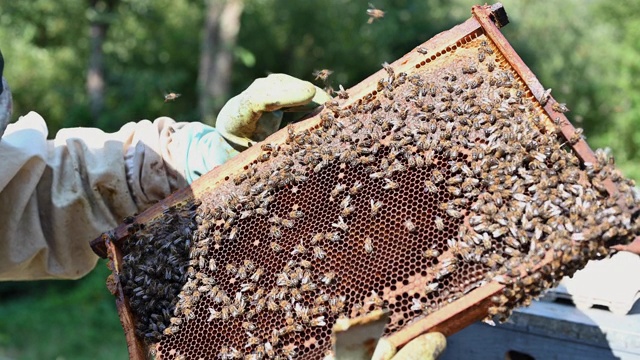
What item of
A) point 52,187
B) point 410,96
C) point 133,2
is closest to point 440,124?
point 410,96

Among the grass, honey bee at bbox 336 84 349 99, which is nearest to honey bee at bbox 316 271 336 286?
honey bee at bbox 336 84 349 99

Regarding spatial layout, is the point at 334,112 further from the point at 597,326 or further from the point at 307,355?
the point at 597,326

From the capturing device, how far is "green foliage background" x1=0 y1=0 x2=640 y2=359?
18.5 metres

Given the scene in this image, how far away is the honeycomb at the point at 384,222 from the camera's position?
2.74m

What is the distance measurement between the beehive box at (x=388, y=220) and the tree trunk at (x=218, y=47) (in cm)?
1424

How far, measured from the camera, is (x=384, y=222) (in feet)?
9.83

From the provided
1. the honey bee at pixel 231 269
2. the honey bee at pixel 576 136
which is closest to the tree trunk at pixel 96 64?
the honey bee at pixel 231 269

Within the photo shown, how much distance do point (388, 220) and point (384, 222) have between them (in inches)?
0.8

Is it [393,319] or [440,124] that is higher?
[440,124]

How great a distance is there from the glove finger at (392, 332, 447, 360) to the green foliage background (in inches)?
526

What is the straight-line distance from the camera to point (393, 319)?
281 cm

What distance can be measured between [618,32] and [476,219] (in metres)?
21.7

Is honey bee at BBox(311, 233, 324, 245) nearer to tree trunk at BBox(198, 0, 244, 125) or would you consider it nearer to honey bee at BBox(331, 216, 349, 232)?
honey bee at BBox(331, 216, 349, 232)

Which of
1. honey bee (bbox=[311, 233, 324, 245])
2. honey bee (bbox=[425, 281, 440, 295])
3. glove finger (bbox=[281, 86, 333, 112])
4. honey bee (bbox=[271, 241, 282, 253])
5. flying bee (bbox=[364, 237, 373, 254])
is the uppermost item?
glove finger (bbox=[281, 86, 333, 112])
